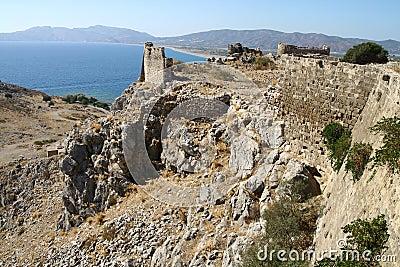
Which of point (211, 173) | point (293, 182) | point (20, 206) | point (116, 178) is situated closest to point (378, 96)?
point (293, 182)

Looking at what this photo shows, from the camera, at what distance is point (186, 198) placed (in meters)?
12.9

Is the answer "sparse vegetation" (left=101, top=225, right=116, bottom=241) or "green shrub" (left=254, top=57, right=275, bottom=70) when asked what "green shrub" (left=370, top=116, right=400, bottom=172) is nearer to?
"sparse vegetation" (left=101, top=225, right=116, bottom=241)

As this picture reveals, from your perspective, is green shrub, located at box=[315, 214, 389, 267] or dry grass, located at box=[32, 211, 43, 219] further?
dry grass, located at box=[32, 211, 43, 219]

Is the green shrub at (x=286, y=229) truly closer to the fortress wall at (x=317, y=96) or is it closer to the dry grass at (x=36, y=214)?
the fortress wall at (x=317, y=96)

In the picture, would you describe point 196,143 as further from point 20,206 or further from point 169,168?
point 20,206

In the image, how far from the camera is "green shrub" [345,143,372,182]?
6.81 meters

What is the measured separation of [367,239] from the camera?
208 inches

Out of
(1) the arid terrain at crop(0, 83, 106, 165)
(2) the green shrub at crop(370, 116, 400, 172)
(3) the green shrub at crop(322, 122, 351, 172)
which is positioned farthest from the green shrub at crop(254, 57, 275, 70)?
(1) the arid terrain at crop(0, 83, 106, 165)

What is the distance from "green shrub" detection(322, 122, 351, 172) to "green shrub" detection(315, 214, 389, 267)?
111 inches

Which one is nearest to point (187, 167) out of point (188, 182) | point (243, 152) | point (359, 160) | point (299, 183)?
point (188, 182)

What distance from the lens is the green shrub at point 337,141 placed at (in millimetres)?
8258

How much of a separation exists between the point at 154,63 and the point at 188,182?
9.51 metres

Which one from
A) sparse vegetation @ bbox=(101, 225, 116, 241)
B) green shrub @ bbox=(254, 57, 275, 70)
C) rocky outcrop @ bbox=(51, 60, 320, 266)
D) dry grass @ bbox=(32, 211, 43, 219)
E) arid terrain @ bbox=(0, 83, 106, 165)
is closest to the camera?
rocky outcrop @ bbox=(51, 60, 320, 266)

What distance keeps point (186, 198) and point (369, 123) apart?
23.3 ft
